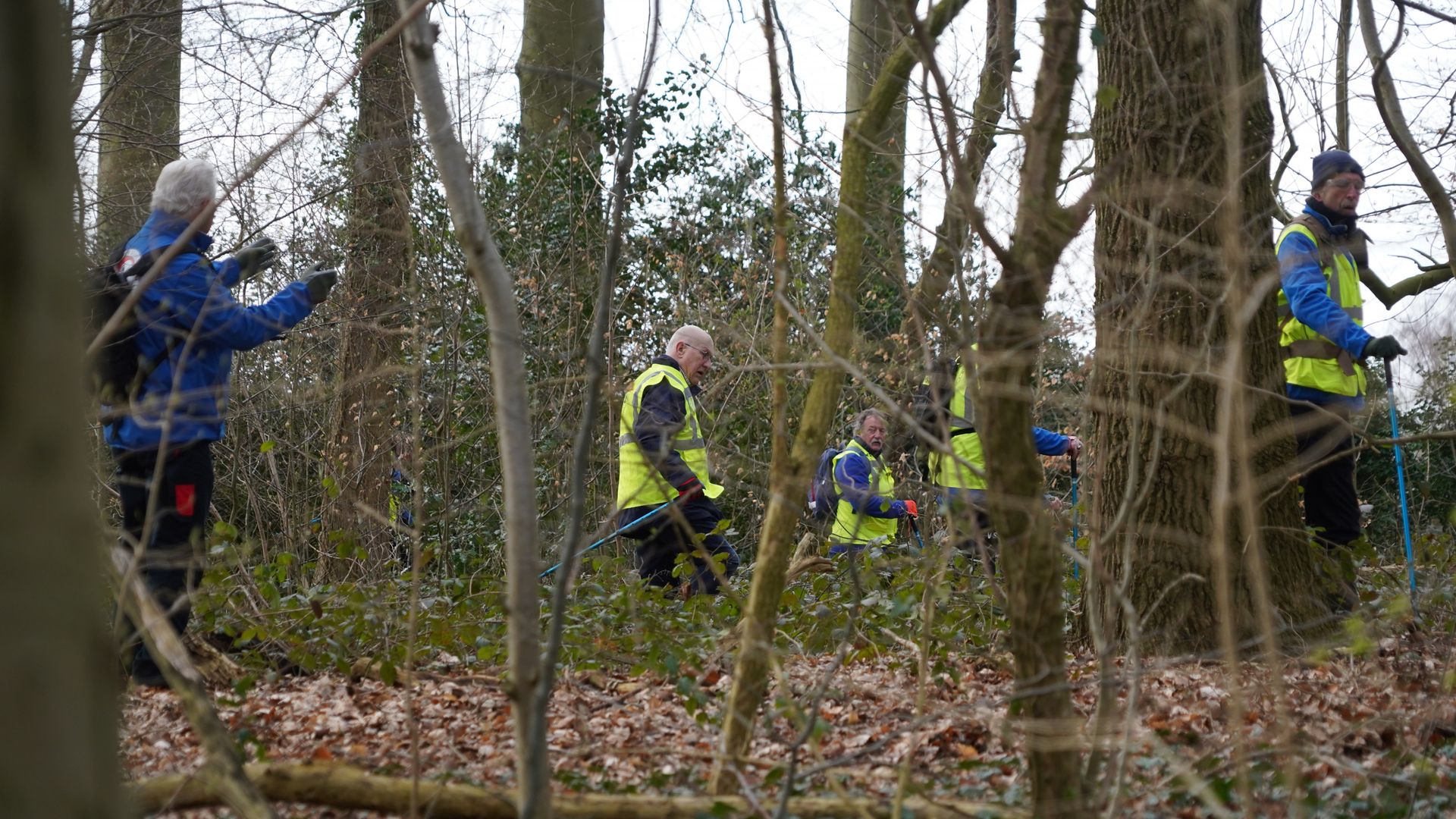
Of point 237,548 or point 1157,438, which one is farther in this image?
point 237,548

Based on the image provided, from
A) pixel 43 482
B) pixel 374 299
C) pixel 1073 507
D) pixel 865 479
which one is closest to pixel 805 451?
pixel 43 482

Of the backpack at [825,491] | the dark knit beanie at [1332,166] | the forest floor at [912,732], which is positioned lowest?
the forest floor at [912,732]

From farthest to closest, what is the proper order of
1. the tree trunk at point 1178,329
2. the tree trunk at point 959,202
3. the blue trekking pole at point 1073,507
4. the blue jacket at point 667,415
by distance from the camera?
the blue jacket at point 667,415 → the blue trekking pole at point 1073,507 → the tree trunk at point 1178,329 → the tree trunk at point 959,202

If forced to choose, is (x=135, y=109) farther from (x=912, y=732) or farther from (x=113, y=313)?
(x=912, y=732)

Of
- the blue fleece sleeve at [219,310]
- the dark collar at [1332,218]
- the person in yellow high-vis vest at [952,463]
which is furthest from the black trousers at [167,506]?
the dark collar at [1332,218]

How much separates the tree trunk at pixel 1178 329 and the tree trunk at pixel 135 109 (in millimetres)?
6716

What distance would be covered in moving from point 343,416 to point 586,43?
5413 mm

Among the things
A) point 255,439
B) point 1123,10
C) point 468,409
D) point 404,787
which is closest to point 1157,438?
point 404,787

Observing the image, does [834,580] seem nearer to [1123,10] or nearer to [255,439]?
[1123,10]

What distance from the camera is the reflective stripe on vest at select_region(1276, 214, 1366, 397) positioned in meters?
5.42

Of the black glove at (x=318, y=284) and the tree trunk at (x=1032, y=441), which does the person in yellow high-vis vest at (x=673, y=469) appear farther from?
the tree trunk at (x=1032, y=441)

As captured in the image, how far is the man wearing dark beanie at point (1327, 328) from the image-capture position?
5.22 meters

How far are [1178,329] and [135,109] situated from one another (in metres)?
8.71

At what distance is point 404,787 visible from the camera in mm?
2641
